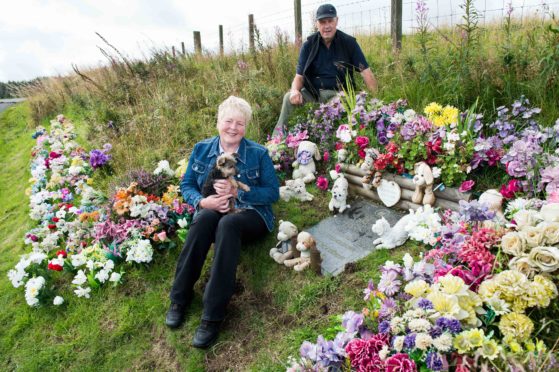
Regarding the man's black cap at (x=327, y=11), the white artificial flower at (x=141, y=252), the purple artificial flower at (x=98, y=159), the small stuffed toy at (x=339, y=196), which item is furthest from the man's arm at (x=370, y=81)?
the purple artificial flower at (x=98, y=159)

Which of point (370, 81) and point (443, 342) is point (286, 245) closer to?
point (443, 342)

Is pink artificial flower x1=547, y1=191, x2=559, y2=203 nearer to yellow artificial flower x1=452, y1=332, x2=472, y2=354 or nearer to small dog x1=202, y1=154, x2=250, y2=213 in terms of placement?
yellow artificial flower x1=452, y1=332, x2=472, y2=354

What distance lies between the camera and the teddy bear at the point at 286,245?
138 inches

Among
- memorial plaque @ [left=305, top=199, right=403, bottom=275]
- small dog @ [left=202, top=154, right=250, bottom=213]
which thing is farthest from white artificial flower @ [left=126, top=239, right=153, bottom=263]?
memorial plaque @ [left=305, top=199, right=403, bottom=275]

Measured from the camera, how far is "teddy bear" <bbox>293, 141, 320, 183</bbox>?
4.57m

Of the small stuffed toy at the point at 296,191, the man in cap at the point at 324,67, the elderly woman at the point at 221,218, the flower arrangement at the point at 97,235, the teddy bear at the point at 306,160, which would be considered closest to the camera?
the elderly woman at the point at 221,218

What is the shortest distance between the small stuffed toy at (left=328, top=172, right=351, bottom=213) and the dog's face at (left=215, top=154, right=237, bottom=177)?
3.91ft

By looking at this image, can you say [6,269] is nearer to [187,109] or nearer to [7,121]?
[187,109]

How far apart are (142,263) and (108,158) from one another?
2469mm

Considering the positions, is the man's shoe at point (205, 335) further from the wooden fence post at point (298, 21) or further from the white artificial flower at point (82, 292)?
the wooden fence post at point (298, 21)

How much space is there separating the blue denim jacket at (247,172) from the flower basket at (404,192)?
1.04 meters

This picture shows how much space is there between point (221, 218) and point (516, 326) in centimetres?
202

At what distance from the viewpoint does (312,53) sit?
5.37 meters

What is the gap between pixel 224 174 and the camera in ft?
10.4
